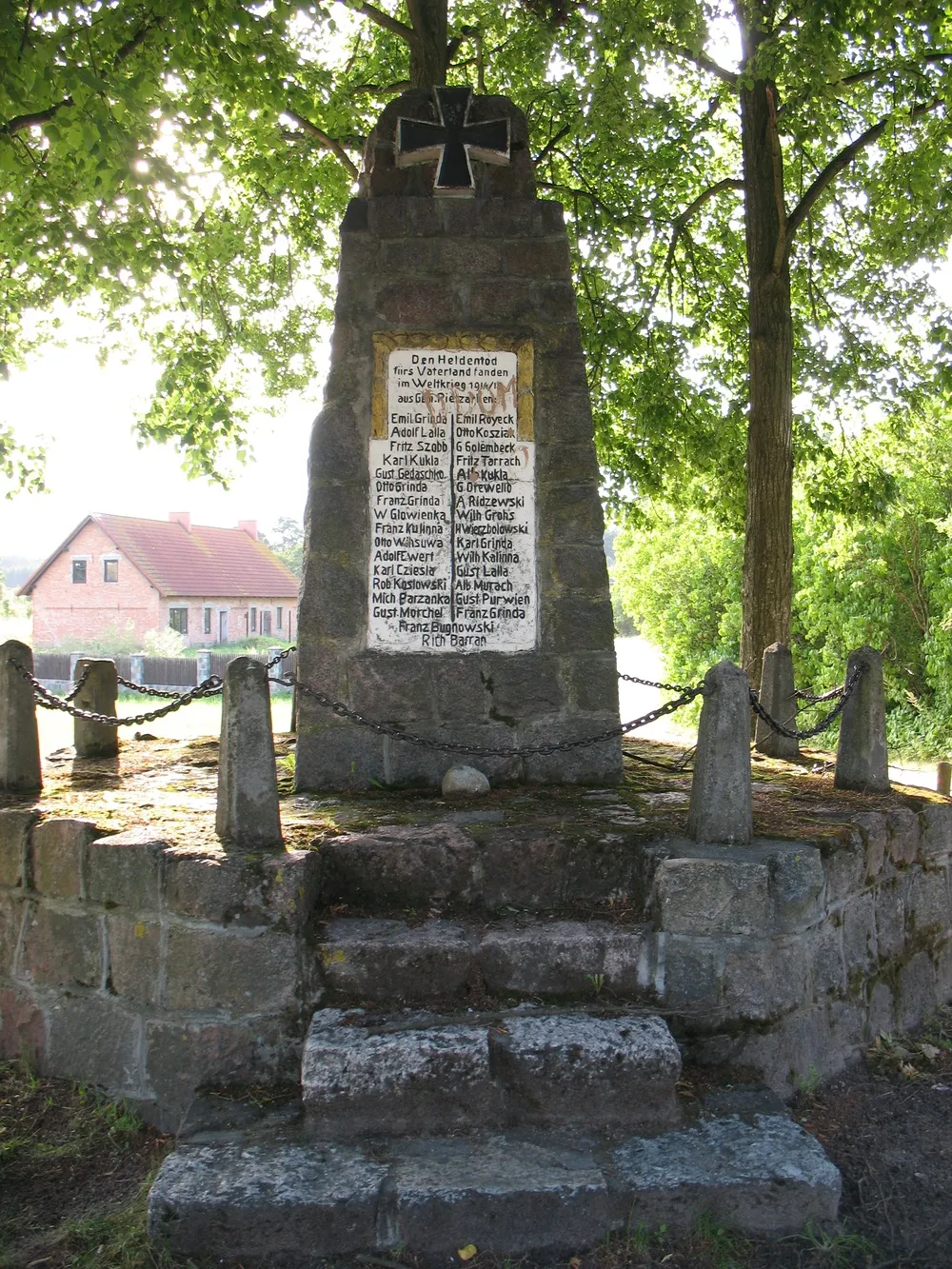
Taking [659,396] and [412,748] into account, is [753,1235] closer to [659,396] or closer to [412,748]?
[412,748]

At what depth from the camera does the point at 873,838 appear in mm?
4711

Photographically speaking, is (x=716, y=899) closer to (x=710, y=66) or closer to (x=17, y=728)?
(x=17, y=728)

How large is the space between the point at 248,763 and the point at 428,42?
27.1 ft

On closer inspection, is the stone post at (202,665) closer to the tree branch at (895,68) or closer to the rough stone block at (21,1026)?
the tree branch at (895,68)

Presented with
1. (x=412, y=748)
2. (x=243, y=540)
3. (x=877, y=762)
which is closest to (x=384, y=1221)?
(x=412, y=748)

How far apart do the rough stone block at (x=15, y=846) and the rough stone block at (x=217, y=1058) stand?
99 cm

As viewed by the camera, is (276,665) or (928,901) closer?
(928,901)

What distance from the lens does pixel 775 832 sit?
4.38 metres

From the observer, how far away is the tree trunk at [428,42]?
9.71 m

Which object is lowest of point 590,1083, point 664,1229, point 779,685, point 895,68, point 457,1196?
point 664,1229

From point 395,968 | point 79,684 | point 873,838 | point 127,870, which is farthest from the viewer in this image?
point 79,684

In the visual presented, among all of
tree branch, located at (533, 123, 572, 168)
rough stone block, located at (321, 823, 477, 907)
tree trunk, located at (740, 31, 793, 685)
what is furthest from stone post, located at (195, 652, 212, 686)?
rough stone block, located at (321, 823, 477, 907)

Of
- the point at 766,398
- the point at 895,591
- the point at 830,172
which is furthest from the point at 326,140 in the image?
the point at 895,591

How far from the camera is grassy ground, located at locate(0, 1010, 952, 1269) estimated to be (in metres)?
3.01
